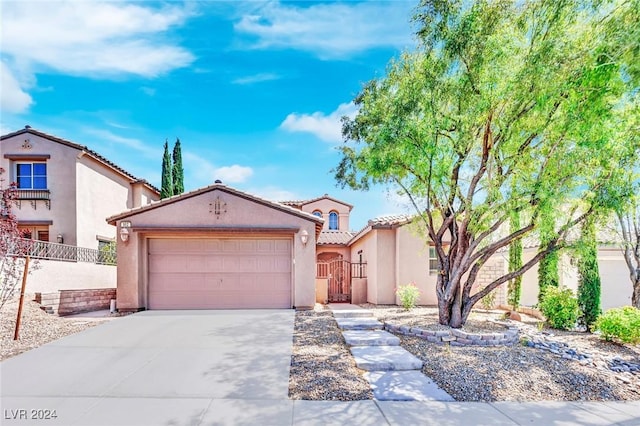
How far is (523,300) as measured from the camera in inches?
610

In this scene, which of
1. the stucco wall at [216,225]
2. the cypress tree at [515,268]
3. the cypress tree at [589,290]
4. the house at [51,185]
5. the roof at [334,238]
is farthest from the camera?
the roof at [334,238]

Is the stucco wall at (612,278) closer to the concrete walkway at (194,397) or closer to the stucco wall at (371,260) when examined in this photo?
the stucco wall at (371,260)

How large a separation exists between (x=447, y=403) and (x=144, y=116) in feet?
51.3

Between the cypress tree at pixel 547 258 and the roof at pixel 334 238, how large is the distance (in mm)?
11355

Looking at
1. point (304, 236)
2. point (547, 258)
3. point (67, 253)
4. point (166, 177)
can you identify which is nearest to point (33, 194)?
point (67, 253)

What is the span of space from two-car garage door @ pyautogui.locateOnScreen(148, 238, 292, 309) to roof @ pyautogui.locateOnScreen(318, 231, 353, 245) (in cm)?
978

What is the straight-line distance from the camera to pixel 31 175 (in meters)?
17.3

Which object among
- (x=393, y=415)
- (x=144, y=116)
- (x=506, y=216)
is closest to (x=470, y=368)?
(x=393, y=415)

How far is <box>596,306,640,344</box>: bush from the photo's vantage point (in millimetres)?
8297

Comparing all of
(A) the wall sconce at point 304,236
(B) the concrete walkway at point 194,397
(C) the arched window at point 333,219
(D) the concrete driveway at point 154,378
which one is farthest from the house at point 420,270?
(C) the arched window at point 333,219

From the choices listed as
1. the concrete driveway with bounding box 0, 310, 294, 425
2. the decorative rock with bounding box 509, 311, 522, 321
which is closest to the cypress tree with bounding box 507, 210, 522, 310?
the decorative rock with bounding box 509, 311, 522, 321

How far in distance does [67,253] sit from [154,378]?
12077 mm

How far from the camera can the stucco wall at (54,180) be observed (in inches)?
664

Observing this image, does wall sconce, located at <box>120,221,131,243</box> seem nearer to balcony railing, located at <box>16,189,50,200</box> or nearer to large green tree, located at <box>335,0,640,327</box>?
large green tree, located at <box>335,0,640,327</box>
